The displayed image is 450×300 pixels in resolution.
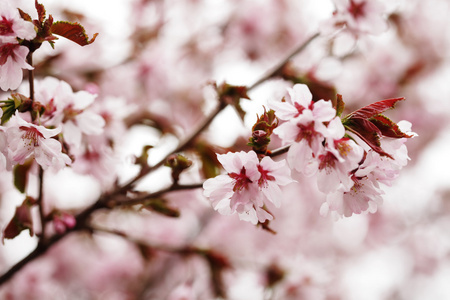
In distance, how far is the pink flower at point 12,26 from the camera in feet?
2.41

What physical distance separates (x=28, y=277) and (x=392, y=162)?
6.09 feet

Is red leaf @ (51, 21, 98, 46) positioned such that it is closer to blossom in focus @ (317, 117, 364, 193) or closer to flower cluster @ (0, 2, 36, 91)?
flower cluster @ (0, 2, 36, 91)

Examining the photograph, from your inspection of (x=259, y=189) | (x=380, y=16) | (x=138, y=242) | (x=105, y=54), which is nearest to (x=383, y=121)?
(x=259, y=189)

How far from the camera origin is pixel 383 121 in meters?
0.75

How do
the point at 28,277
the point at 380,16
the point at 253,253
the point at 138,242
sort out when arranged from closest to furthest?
the point at 380,16 < the point at 138,242 < the point at 28,277 < the point at 253,253

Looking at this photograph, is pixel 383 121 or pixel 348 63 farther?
pixel 348 63

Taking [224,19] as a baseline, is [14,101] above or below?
above

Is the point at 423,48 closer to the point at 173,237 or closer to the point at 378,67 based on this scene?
the point at 378,67

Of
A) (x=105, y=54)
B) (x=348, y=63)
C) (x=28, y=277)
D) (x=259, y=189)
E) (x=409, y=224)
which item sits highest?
(x=259, y=189)

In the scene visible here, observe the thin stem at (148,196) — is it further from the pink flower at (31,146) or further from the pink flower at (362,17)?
the pink flower at (362,17)

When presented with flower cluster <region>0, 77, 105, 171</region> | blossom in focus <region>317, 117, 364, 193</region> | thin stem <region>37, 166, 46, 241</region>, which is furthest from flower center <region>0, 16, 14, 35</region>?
blossom in focus <region>317, 117, 364, 193</region>

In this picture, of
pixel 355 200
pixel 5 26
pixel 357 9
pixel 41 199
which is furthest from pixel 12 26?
pixel 357 9

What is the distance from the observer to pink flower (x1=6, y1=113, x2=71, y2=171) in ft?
2.62

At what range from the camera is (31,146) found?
0.81 metres
